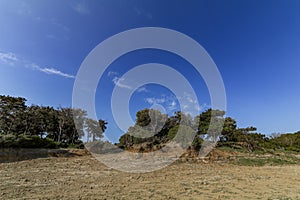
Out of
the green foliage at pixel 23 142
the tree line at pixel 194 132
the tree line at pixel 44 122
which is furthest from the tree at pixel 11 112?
the tree line at pixel 194 132

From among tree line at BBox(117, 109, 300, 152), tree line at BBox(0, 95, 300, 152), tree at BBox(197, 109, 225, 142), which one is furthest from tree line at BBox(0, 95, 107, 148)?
tree at BBox(197, 109, 225, 142)

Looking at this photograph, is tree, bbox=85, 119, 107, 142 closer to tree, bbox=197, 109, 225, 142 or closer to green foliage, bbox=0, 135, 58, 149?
green foliage, bbox=0, 135, 58, 149

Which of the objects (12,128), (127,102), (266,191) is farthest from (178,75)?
(12,128)

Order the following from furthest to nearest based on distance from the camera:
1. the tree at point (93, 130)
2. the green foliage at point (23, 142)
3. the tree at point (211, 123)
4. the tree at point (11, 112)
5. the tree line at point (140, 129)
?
the tree at point (93, 130), the tree at point (11, 112), the tree at point (211, 123), the tree line at point (140, 129), the green foliage at point (23, 142)

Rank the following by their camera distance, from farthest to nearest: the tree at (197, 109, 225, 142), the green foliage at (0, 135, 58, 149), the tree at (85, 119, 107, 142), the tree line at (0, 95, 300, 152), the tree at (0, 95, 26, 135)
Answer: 1. the tree at (85, 119, 107, 142)
2. the tree at (0, 95, 26, 135)
3. the tree at (197, 109, 225, 142)
4. the tree line at (0, 95, 300, 152)
5. the green foliage at (0, 135, 58, 149)

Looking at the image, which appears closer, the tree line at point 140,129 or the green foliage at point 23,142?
the green foliage at point 23,142

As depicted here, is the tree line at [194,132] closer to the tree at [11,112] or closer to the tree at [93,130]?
the tree at [93,130]

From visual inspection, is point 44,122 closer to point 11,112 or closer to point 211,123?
point 11,112

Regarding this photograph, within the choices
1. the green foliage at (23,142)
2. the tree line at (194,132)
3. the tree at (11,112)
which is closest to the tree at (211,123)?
the tree line at (194,132)

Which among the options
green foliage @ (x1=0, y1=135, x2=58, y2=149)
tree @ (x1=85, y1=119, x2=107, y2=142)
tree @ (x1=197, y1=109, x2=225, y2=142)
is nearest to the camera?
green foliage @ (x1=0, y1=135, x2=58, y2=149)

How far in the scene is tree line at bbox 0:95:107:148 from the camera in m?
19.1

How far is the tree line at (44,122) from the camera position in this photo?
62.7 feet

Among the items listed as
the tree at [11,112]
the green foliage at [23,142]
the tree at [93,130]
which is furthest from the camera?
the tree at [93,130]

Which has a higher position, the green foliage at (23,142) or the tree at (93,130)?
the tree at (93,130)
